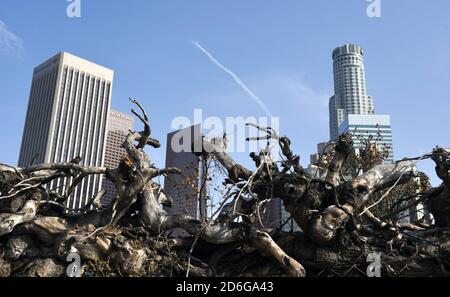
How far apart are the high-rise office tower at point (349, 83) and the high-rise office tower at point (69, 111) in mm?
81161

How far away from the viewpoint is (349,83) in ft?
494

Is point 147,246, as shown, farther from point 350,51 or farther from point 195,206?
point 350,51

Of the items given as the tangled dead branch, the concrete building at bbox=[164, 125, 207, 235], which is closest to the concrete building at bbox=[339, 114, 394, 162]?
the tangled dead branch

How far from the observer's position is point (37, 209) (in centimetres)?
999

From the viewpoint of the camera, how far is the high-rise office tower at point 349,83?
147000 mm

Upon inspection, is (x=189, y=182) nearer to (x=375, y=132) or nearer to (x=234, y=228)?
(x=234, y=228)

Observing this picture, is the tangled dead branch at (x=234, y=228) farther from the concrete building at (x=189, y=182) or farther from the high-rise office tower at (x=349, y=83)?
the high-rise office tower at (x=349, y=83)

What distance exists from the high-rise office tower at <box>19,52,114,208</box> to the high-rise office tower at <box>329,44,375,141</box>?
81161 millimetres

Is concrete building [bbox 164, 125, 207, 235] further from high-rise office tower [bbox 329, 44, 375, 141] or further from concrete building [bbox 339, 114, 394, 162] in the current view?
high-rise office tower [bbox 329, 44, 375, 141]

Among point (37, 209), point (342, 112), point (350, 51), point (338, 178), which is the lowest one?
point (37, 209)

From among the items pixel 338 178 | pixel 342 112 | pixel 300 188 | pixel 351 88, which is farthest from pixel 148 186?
pixel 351 88

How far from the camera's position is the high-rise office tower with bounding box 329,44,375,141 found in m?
147
